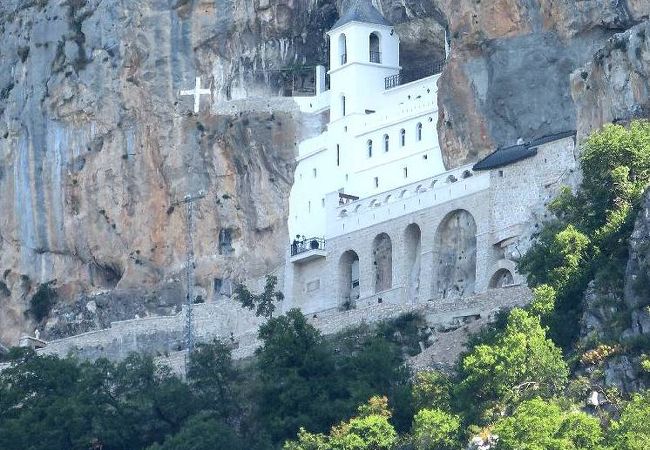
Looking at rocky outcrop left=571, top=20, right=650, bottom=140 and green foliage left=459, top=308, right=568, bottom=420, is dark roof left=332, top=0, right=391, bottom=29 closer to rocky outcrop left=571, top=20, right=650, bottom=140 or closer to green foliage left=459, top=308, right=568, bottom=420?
rocky outcrop left=571, top=20, right=650, bottom=140

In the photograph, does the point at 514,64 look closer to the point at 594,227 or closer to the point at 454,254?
the point at 454,254

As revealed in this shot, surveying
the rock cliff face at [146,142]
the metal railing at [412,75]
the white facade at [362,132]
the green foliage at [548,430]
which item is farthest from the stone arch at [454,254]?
the green foliage at [548,430]

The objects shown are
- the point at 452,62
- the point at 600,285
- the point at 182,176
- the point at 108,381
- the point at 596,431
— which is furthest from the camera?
the point at 182,176

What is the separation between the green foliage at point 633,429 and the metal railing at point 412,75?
99.1 feet

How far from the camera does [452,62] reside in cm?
8875

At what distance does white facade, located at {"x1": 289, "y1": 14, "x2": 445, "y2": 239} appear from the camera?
9112cm

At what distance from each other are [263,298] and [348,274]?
3.18m

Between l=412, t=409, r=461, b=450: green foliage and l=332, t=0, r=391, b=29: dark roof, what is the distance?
2755 centimetres

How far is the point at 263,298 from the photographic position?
91688mm

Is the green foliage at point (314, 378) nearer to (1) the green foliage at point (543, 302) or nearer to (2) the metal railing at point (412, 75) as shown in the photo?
(1) the green foliage at point (543, 302)

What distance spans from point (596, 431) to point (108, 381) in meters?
22.5

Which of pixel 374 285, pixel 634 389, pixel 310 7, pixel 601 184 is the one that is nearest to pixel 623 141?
pixel 601 184

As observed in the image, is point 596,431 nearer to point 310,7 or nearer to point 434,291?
point 434,291

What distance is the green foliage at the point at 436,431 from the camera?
6925cm
